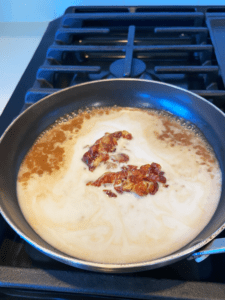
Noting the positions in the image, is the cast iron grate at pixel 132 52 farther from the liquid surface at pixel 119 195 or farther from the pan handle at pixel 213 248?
the pan handle at pixel 213 248

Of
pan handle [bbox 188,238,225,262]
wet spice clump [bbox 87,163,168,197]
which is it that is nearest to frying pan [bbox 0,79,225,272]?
pan handle [bbox 188,238,225,262]

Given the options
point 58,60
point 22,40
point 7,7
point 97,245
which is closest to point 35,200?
point 97,245

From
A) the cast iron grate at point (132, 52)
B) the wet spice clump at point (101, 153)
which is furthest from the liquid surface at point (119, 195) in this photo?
the cast iron grate at point (132, 52)

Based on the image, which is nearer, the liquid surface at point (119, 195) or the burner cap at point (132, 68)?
the liquid surface at point (119, 195)

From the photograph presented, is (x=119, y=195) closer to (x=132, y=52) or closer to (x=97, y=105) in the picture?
(x=97, y=105)

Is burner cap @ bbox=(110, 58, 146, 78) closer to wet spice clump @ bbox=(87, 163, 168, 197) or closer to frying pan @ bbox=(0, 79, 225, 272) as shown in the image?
frying pan @ bbox=(0, 79, 225, 272)

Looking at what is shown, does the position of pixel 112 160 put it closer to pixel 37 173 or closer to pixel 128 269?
pixel 37 173
